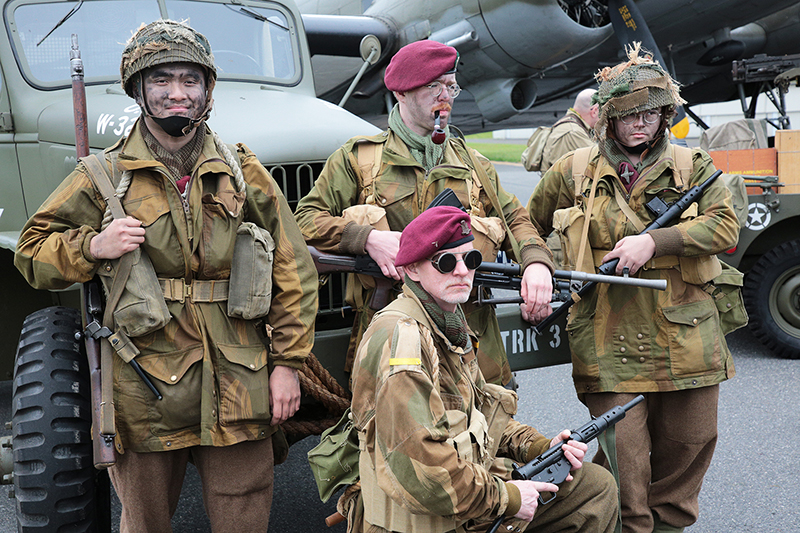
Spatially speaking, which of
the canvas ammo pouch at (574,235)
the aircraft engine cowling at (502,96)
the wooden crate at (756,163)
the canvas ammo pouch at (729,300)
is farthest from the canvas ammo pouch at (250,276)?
the aircraft engine cowling at (502,96)

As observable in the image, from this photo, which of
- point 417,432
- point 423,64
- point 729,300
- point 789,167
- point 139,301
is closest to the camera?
point 417,432

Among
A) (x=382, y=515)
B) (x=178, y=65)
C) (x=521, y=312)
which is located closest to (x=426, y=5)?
(x=521, y=312)

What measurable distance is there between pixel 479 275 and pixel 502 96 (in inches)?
302

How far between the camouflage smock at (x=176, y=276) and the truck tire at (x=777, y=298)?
4.97 m

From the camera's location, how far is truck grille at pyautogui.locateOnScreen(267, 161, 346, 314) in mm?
3652

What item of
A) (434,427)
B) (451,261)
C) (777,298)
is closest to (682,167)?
(451,261)

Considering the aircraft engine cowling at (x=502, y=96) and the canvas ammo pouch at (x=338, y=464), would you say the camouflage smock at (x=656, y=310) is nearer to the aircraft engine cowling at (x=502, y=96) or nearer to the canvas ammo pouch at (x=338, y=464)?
the canvas ammo pouch at (x=338, y=464)

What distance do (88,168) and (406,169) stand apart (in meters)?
1.23

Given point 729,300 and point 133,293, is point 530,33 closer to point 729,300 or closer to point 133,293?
point 729,300

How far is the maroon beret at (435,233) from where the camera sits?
239 cm

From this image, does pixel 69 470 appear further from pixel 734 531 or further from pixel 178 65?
pixel 734 531

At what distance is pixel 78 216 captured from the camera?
8.70 ft

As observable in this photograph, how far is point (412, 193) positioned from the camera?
10.8ft

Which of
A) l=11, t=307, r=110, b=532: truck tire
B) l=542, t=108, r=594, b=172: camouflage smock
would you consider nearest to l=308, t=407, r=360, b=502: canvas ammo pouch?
l=11, t=307, r=110, b=532: truck tire
